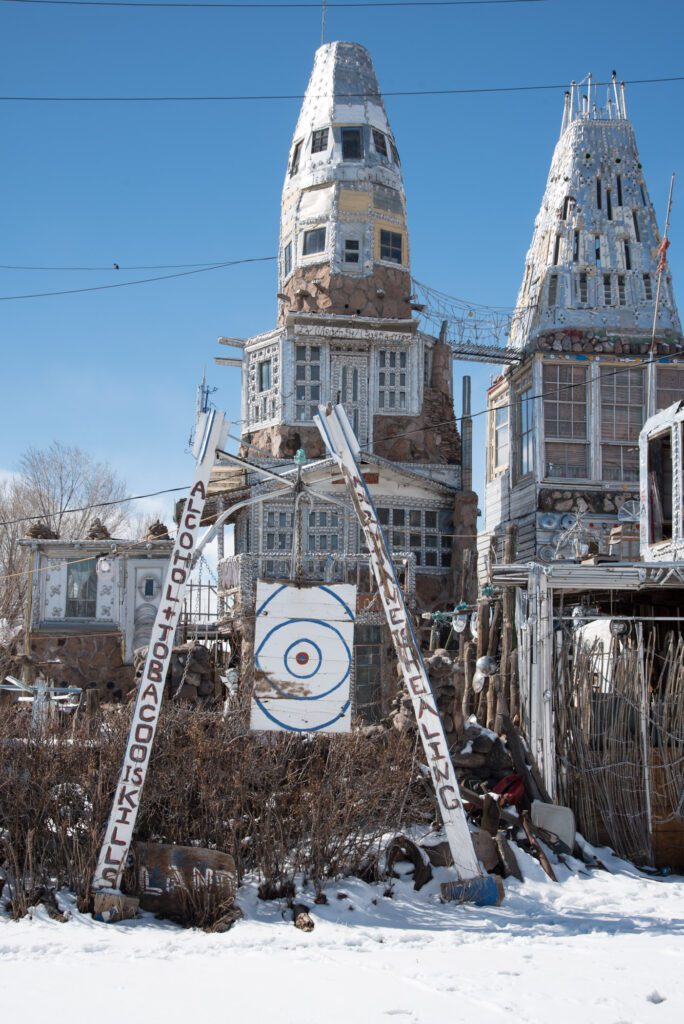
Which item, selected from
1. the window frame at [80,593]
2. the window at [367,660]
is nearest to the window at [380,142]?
the window frame at [80,593]

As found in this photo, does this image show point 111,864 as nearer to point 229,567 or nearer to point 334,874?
point 334,874

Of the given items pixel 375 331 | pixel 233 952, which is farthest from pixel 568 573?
pixel 375 331

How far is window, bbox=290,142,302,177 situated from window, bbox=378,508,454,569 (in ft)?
40.8

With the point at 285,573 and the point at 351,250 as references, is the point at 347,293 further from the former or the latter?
the point at 285,573

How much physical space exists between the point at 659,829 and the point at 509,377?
21244 mm

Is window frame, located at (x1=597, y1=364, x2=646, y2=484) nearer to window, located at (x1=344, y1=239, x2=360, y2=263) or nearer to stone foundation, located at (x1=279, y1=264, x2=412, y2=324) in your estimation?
stone foundation, located at (x1=279, y1=264, x2=412, y2=324)

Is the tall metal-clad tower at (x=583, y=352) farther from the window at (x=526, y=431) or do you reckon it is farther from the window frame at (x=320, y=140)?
the window frame at (x=320, y=140)

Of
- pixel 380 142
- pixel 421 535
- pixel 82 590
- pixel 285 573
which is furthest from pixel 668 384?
pixel 82 590

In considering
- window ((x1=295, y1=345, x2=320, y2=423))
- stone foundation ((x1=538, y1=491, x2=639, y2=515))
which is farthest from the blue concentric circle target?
window ((x1=295, y1=345, x2=320, y2=423))

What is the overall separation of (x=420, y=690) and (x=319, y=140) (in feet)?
91.5

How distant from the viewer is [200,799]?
963 cm

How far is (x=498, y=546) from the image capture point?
3012cm

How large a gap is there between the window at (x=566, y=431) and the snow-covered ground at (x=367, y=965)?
19.8 metres

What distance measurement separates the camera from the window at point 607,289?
30.3 metres
